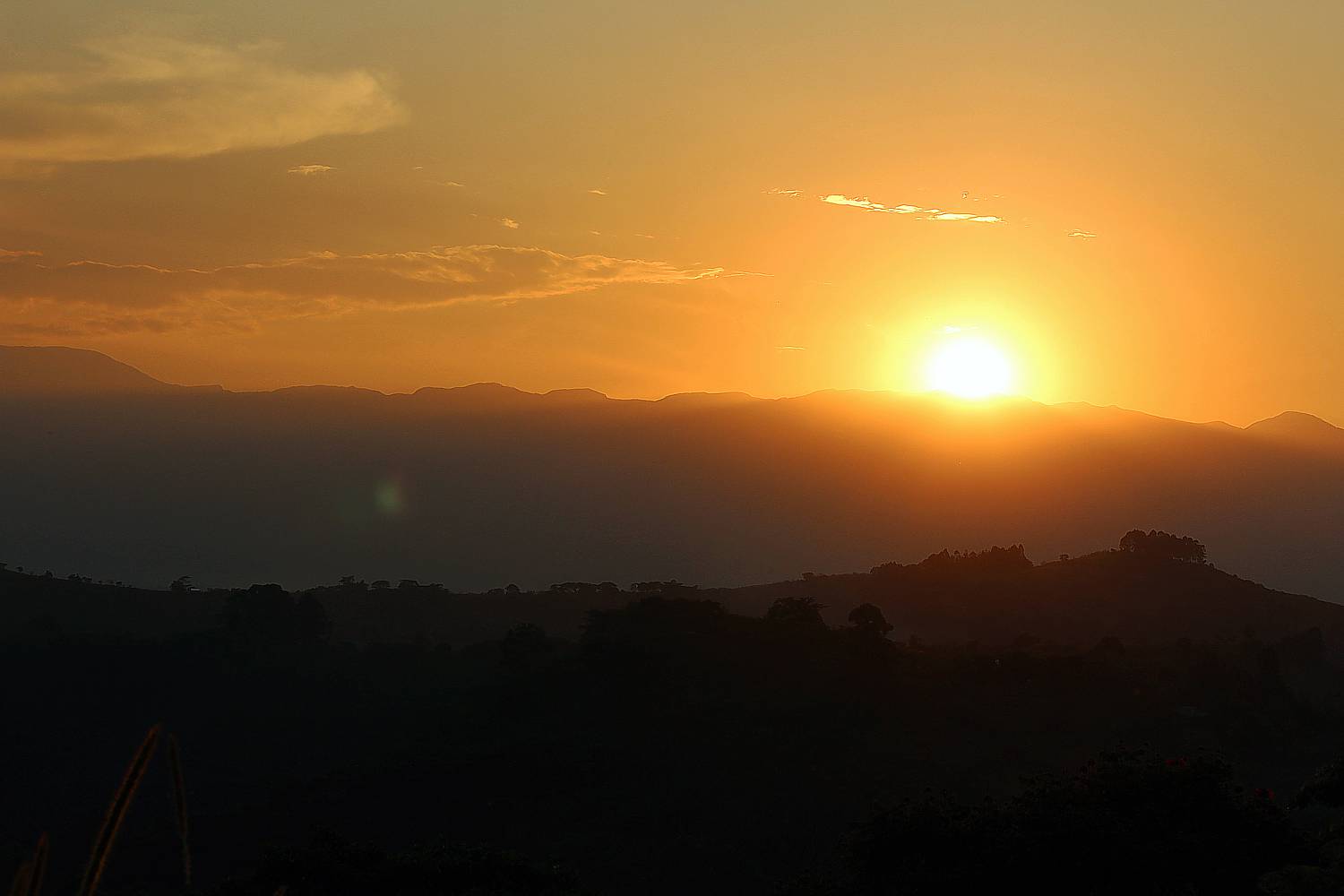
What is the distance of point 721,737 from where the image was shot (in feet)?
203

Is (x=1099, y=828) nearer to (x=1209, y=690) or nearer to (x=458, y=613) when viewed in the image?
(x=1209, y=690)

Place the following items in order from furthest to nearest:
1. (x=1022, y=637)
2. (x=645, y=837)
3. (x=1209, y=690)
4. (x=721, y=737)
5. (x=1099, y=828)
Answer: (x=1022, y=637)
(x=1209, y=690)
(x=721, y=737)
(x=645, y=837)
(x=1099, y=828)

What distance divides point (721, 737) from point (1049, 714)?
20.4 m

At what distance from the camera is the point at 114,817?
523cm

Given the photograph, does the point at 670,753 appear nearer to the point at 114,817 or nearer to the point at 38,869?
the point at 114,817

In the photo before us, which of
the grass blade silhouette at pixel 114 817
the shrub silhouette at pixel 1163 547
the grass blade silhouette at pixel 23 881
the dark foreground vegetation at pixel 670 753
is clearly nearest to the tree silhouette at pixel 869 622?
the dark foreground vegetation at pixel 670 753

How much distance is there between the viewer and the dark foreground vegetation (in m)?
28.5

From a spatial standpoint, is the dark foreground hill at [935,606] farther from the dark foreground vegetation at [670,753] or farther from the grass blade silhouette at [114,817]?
the grass blade silhouette at [114,817]

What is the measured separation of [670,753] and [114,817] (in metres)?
56.5

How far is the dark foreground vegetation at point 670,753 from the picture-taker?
1121 inches

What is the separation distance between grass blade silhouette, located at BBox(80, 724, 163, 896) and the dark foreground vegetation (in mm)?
18054

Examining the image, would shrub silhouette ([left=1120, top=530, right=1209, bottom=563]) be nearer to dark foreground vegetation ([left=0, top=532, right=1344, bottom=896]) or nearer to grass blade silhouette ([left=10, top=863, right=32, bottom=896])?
dark foreground vegetation ([left=0, top=532, right=1344, bottom=896])

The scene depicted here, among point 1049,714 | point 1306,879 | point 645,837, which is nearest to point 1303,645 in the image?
point 1049,714

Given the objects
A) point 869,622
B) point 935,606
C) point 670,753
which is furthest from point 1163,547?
point 670,753
